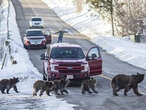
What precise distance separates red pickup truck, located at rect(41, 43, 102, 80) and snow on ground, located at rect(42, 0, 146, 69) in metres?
8.53

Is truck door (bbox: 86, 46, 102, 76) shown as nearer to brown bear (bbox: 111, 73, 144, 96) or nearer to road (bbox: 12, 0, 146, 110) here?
road (bbox: 12, 0, 146, 110)

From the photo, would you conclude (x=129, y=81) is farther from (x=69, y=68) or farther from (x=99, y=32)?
(x=99, y=32)

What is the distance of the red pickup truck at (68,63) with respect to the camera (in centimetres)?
2108

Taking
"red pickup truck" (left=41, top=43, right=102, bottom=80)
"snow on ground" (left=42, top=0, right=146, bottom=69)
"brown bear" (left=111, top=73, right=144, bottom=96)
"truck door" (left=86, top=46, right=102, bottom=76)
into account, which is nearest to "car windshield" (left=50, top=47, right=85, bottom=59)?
"red pickup truck" (left=41, top=43, right=102, bottom=80)

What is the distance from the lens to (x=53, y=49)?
2239cm

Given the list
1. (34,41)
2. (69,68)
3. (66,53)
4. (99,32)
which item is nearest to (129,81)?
(69,68)

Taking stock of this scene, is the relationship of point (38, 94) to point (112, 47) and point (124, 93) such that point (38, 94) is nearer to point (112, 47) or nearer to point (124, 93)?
point (124, 93)

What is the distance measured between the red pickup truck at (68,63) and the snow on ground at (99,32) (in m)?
8.53

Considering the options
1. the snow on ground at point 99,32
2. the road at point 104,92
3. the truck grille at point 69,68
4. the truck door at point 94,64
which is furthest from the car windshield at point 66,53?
the snow on ground at point 99,32

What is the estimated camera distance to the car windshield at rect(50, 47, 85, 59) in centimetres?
2198

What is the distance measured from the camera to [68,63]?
69.5 ft

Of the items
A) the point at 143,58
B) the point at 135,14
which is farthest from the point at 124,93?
the point at 135,14

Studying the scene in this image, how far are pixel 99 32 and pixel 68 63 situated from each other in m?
41.5

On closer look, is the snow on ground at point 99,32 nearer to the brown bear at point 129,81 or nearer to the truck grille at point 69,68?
the truck grille at point 69,68
